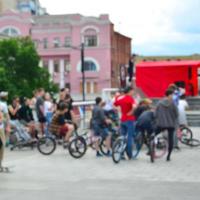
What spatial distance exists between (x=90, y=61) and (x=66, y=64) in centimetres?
431

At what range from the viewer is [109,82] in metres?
91.0

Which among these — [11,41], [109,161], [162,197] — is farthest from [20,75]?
[162,197]

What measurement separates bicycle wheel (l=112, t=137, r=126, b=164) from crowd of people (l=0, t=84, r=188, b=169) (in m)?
0.28

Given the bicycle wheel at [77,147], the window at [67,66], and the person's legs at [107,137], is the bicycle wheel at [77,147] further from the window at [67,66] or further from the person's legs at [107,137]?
the window at [67,66]

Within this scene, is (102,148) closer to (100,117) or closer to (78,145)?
(78,145)

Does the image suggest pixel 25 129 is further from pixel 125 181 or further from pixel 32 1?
pixel 32 1

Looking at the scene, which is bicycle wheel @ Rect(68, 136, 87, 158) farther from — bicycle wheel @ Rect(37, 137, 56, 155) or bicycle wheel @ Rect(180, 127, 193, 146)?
bicycle wheel @ Rect(180, 127, 193, 146)

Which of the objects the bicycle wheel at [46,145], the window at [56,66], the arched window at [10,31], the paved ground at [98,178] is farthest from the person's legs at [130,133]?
the arched window at [10,31]

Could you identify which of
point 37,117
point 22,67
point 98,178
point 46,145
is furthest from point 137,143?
point 22,67

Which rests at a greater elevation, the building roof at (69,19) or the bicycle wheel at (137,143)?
the building roof at (69,19)

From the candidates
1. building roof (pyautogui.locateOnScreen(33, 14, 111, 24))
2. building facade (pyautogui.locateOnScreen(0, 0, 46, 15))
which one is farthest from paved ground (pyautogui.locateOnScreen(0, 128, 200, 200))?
building facade (pyautogui.locateOnScreen(0, 0, 46, 15))

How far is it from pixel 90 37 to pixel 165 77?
59.1 meters

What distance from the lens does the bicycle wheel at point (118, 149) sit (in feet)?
49.8

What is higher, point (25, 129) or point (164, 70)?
point (164, 70)
